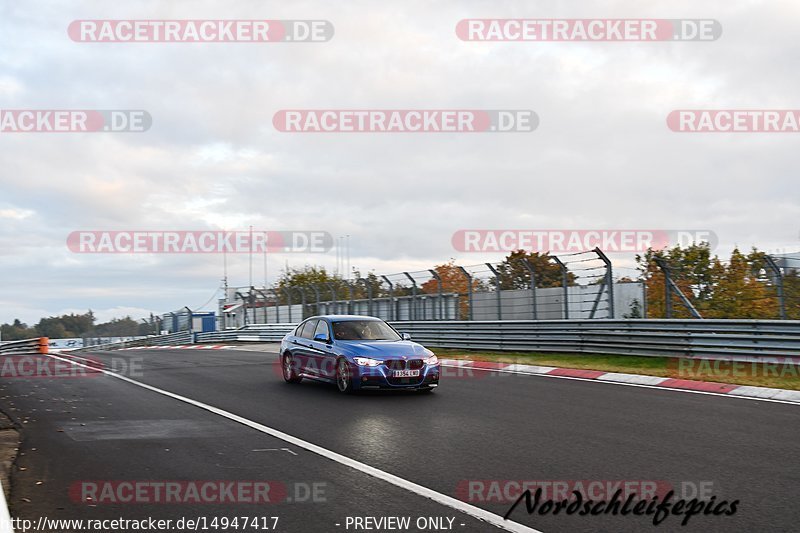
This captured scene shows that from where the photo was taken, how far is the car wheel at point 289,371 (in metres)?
15.1

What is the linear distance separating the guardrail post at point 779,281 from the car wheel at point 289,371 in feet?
30.6

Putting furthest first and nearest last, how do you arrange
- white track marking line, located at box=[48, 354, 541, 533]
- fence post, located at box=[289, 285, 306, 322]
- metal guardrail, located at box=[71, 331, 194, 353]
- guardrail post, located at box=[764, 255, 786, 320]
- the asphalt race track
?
metal guardrail, located at box=[71, 331, 194, 353], fence post, located at box=[289, 285, 306, 322], guardrail post, located at box=[764, 255, 786, 320], the asphalt race track, white track marking line, located at box=[48, 354, 541, 533]

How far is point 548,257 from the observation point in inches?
778

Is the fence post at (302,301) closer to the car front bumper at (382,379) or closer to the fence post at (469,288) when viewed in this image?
the fence post at (469,288)

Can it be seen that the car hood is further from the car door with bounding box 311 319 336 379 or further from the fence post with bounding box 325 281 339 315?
the fence post with bounding box 325 281 339 315

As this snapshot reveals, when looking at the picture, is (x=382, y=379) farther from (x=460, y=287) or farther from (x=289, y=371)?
(x=460, y=287)

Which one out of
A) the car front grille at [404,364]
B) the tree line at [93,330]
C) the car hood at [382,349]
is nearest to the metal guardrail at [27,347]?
the tree line at [93,330]

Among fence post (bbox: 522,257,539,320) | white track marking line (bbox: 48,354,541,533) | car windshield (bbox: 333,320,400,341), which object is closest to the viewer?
white track marking line (bbox: 48,354,541,533)

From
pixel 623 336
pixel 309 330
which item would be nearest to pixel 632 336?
pixel 623 336

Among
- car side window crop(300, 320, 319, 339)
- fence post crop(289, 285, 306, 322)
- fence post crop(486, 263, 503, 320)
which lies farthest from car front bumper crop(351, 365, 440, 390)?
fence post crop(289, 285, 306, 322)

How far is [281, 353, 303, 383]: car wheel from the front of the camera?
593 inches

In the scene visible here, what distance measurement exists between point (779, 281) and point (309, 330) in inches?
360

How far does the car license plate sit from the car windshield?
4.16ft

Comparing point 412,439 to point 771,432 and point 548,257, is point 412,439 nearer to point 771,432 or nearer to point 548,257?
point 771,432
